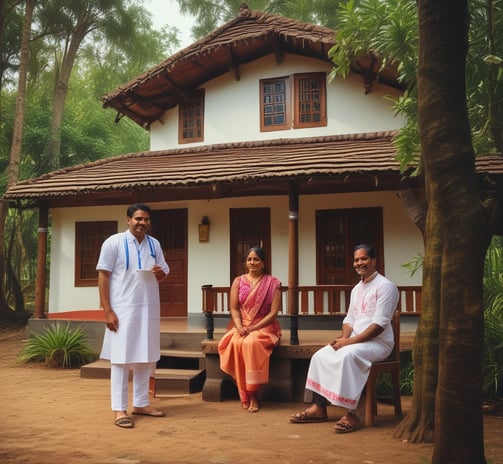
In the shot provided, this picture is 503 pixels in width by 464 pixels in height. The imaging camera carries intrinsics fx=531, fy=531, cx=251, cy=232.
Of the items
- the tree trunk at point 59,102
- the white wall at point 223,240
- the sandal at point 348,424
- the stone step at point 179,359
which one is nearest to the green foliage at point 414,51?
the sandal at point 348,424

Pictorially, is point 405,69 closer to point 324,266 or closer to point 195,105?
point 324,266

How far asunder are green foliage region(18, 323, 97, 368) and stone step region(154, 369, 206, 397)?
2675 millimetres

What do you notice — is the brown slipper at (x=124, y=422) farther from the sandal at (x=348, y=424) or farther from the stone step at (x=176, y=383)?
the sandal at (x=348, y=424)

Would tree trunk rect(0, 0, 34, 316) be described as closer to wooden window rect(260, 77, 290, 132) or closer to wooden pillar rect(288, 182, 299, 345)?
wooden window rect(260, 77, 290, 132)

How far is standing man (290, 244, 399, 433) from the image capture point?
15.3 ft

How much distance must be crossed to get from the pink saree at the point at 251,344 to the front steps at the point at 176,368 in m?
1.11

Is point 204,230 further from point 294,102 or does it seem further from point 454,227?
point 454,227

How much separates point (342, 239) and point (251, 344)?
4.69 meters

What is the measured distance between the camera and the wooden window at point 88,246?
436 inches

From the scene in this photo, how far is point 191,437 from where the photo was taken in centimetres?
446

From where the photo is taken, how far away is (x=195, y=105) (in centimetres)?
1167

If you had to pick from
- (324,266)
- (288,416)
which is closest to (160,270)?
(288,416)

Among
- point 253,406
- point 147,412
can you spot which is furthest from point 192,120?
point 147,412

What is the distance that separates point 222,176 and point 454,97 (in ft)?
17.8
